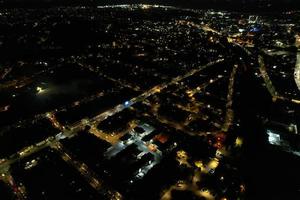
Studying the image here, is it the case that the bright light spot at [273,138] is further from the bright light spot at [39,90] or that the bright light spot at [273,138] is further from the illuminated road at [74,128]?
the bright light spot at [39,90]

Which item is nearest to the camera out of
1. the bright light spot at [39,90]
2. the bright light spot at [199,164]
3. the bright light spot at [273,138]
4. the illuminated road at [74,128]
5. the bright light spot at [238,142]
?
the bright light spot at [199,164]

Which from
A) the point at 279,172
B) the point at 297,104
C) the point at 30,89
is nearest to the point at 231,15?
the point at 297,104

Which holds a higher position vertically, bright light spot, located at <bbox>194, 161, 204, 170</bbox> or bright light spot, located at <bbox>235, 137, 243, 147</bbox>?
bright light spot, located at <bbox>235, 137, 243, 147</bbox>

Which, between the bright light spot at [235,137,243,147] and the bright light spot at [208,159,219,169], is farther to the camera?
the bright light spot at [235,137,243,147]

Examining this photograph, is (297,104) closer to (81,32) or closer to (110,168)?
(110,168)

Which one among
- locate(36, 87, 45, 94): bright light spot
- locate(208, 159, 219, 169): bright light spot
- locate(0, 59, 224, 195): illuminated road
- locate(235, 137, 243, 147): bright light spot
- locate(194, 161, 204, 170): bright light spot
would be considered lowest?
locate(36, 87, 45, 94): bright light spot

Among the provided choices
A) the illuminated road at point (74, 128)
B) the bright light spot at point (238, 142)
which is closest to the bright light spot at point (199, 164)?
the bright light spot at point (238, 142)

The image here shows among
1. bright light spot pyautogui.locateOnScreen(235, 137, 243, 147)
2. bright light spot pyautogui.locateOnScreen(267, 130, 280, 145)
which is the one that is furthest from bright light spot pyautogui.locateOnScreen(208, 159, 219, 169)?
bright light spot pyautogui.locateOnScreen(267, 130, 280, 145)

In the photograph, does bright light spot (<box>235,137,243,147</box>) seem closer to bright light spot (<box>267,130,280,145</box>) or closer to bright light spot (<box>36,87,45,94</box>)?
bright light spot (<box>267,130,280,145</box>)

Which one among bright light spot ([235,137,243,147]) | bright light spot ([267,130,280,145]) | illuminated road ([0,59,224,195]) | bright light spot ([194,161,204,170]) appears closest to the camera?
bright light spot ([194,161,204,170])

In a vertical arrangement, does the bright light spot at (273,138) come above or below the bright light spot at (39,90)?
above

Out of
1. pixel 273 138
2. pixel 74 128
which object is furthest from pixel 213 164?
pixel 74 128

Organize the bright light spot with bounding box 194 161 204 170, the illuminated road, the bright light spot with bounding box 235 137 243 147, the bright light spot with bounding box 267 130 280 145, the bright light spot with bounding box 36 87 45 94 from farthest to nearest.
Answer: the bright light spot with bounding box 36 87 45 94
the bright light spot with bounding box 267 130 280 145
the bright light spot with bounding box 235 137 243 147
the illuminated road
the bright light spot with bounding box 194 161 204 170
